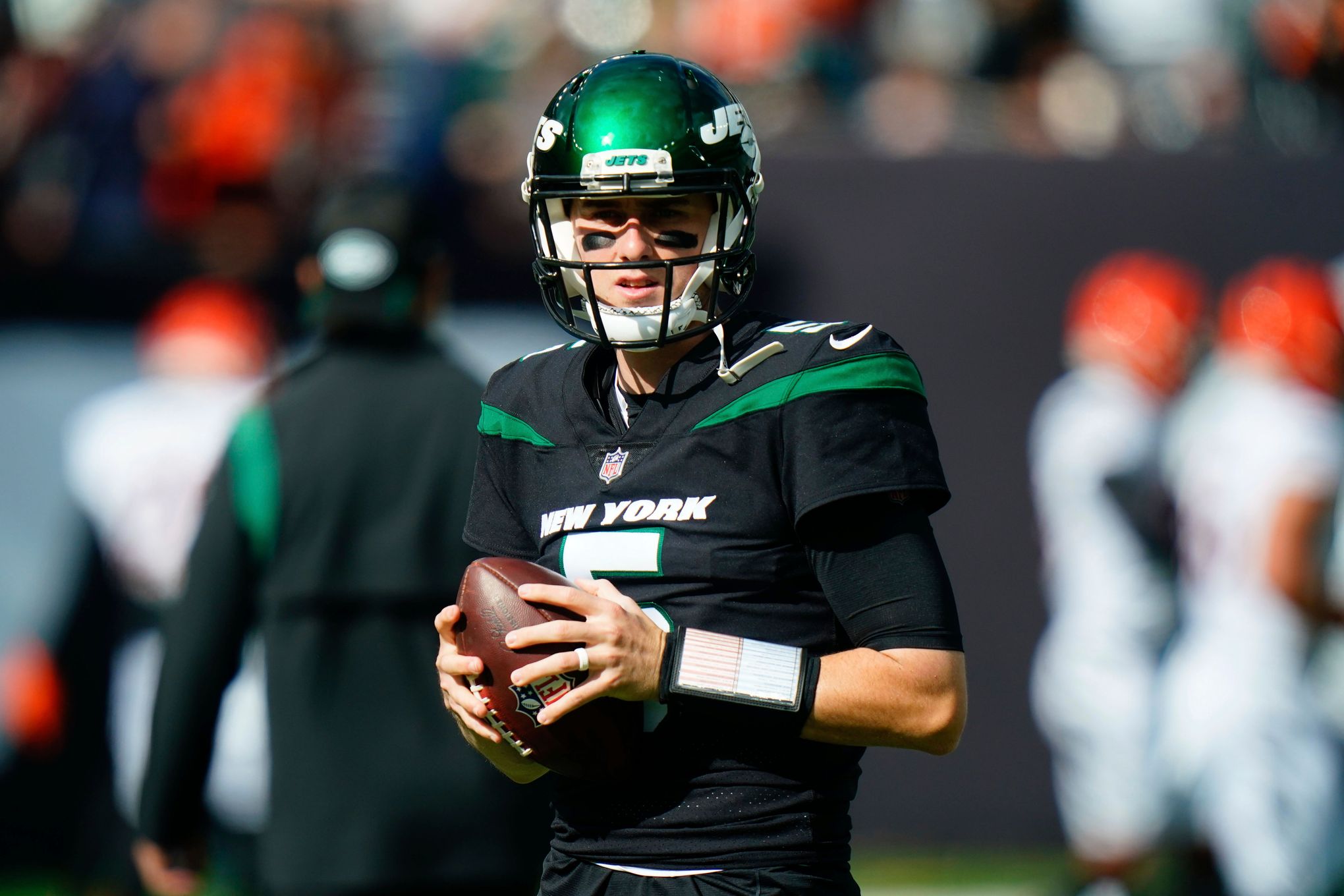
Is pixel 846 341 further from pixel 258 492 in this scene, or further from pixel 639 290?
pixel 258 492

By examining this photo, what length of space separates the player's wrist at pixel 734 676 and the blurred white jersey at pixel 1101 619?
14.8 feet

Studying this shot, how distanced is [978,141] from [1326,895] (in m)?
3.48

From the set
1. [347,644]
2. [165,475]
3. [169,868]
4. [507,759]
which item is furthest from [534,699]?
[165,475]

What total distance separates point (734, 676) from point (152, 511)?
14.5ft

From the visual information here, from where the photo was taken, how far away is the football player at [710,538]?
2.06m

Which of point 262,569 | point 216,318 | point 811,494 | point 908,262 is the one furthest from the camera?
point 908,262

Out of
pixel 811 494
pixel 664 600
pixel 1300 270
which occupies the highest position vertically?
pixel 811 494

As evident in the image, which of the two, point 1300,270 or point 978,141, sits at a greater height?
point 978,141

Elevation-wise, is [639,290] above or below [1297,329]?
above

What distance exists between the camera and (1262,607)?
19.1ft

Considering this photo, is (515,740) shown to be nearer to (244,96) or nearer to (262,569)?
(262,569)

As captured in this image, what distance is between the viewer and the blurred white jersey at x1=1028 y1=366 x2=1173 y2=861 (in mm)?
6297

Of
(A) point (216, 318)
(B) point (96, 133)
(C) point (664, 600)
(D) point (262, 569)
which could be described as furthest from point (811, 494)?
(B) point (96, 133)

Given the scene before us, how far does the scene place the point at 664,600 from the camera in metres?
2.15
